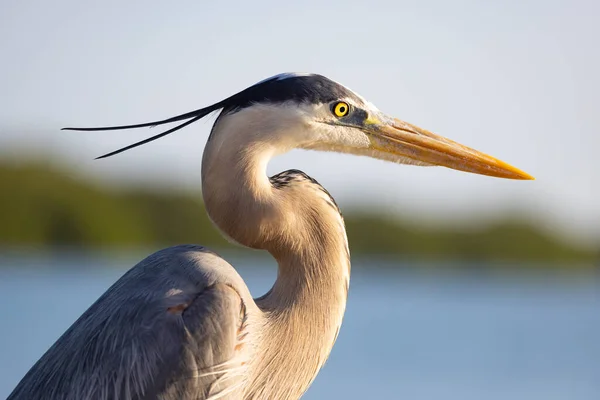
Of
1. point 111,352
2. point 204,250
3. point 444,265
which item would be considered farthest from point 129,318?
point 444,265

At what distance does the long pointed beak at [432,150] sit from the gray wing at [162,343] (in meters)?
1.05

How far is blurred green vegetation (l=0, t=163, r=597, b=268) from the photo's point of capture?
95.6 feet

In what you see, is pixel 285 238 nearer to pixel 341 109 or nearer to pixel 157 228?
pixel 341 109

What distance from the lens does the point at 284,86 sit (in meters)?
3.95

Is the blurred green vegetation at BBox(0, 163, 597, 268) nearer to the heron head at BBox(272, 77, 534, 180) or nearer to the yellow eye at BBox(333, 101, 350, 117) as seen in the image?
the heron head at BBox(272, 77, 534, 180)

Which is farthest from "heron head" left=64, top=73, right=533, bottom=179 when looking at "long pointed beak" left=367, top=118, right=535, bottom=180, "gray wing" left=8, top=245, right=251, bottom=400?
"gray wing" left=8, top=245, right=251, bottom=400

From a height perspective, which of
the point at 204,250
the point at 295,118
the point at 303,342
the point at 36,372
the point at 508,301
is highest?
the point at 295,118

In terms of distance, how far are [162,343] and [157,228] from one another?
91.3ft

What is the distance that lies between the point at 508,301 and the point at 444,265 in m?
4.99

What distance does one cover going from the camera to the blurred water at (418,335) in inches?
639

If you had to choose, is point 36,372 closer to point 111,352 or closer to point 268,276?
point 111,352

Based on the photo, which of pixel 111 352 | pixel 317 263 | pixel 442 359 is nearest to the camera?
pixel 111 352

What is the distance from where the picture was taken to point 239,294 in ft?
12.4

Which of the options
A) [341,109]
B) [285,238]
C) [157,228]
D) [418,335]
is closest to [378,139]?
[341,109]
